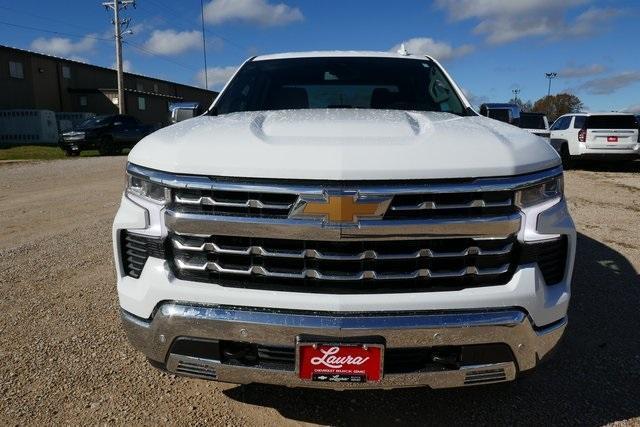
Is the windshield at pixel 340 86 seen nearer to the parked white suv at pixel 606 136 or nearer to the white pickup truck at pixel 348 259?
the white pickup truck at pixel 348 259

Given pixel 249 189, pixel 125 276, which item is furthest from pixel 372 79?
pixel 125 276

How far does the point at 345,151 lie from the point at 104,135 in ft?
64.3

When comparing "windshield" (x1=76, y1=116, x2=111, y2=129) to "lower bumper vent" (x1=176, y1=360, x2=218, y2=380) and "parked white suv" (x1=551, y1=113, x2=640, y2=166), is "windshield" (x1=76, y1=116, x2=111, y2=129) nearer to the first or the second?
"parked white suv" (x1=551, y1=113, x2=640, y2=166)

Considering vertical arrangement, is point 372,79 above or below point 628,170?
above

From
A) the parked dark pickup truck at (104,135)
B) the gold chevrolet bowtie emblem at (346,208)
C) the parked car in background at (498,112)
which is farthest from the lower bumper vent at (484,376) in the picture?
the parked dark pickup truck at (104,135)

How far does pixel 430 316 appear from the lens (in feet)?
6.26

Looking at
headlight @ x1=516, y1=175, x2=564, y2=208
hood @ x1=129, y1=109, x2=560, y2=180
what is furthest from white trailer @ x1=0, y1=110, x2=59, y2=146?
headlight @ x1=516, y1=175, x2=564, y2=208

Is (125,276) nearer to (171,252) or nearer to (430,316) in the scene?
(171,252)

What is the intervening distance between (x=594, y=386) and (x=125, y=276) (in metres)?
2.48

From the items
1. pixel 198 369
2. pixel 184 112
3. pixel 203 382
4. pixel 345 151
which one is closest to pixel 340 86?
pixel 184 112

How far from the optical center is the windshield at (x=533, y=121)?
1566 cm

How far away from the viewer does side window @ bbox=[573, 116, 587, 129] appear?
13626 mm

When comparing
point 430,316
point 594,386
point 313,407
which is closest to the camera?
point 430,316

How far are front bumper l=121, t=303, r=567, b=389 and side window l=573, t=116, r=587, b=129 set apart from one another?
13.4 meters
